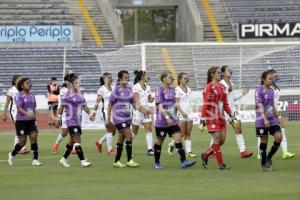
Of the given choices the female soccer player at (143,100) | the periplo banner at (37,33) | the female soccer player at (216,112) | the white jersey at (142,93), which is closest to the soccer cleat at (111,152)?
the female soccer player at (143,100)

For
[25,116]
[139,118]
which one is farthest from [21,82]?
[139,118]

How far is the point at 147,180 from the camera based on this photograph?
1700 cm

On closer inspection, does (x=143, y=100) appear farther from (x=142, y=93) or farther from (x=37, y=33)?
(x=37, y=33)

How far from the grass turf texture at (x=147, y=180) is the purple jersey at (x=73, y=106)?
100cm

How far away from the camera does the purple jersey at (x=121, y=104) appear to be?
782 inches

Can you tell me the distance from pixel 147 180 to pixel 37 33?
32.3 m

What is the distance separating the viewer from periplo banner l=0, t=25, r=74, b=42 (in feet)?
157

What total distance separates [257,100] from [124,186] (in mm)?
4112

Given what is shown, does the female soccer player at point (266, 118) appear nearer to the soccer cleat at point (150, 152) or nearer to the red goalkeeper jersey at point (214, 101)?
the red goalkeeper jersey at point (214, 101)

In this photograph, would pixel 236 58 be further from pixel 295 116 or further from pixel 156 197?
pixel 156 197

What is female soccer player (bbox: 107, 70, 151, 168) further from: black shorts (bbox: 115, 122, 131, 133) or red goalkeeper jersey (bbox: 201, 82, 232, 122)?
red goalkeeper jersey (bbox: 201, 82, 232, 122)

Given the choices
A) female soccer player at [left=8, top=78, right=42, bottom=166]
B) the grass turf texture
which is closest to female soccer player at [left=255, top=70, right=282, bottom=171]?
the grass turf texture

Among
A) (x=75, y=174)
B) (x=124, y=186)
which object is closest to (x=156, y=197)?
(x=124, y=186)

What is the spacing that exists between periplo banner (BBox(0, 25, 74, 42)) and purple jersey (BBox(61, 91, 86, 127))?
28.4 m
